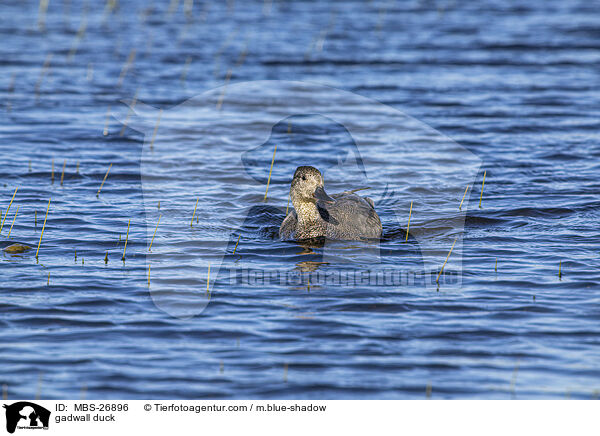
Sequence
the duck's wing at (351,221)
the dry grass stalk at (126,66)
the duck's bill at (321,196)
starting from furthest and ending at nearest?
the dry grass stalk at (126,66), the duck's wing at (351,221), the duck's bill at (321,196)

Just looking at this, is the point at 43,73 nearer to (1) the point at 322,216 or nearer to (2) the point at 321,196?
(1) the point at 322,216

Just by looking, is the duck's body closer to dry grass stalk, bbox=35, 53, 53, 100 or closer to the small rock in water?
the small rock in water

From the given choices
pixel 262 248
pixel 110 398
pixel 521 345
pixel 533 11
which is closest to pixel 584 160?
pixel 262 248

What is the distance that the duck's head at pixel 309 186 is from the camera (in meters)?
10.1

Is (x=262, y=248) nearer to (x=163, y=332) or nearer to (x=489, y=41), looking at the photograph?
(x=163, y=332)

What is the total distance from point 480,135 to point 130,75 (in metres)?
8.03

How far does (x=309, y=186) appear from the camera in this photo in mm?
10273

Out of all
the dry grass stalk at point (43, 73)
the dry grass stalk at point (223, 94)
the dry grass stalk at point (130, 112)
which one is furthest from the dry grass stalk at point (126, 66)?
the dry grass stalk at point (223, 94)
